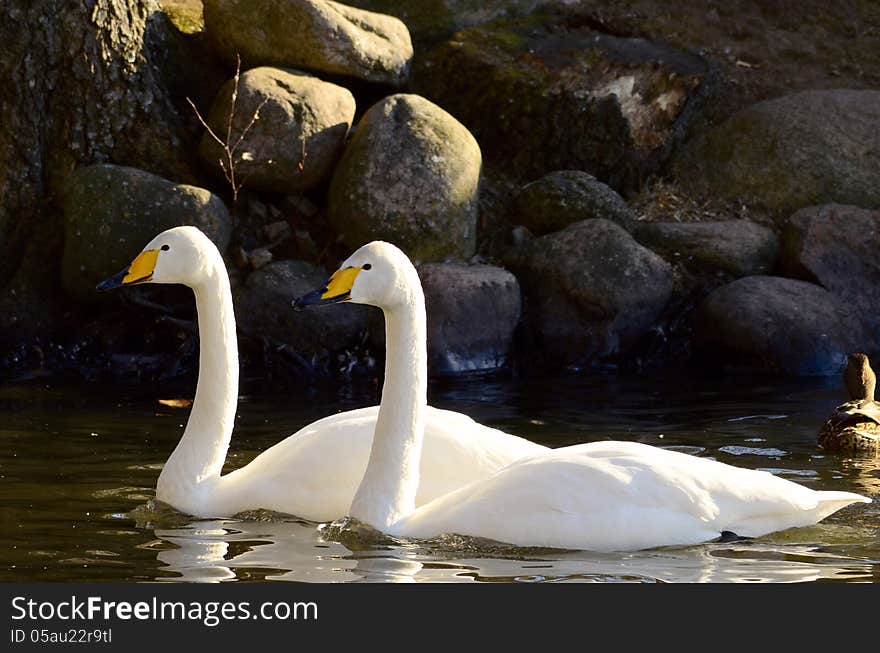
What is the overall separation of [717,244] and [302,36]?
3948 mm

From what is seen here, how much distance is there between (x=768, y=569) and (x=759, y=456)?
2.74m

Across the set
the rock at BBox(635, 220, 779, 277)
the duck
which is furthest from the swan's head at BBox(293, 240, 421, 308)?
the rock at BBox(635, 220, 779, 277)

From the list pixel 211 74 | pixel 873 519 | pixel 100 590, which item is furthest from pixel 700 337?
pixel 100 590

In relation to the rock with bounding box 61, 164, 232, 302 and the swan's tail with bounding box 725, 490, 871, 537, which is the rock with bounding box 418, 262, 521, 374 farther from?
the swan's tail with bounding box 725, 490, 871, 537

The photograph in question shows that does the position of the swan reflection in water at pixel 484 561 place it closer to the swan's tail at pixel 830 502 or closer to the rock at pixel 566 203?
the swan's tail at pixel 830 502

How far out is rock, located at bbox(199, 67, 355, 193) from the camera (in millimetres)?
11805

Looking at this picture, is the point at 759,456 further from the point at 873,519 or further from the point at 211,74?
the point at 211,74

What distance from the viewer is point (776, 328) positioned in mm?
11758

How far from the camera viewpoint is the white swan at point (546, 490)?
5.63m

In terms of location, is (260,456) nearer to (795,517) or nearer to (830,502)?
(795,517)

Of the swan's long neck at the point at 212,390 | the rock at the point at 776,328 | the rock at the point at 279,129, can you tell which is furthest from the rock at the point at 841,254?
the swan's long neck at the point at 212,390

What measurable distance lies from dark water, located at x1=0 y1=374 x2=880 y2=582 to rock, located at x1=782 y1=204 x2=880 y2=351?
5.32 ft

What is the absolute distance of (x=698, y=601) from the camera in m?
4.90

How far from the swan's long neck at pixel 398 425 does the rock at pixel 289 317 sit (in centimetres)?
553
